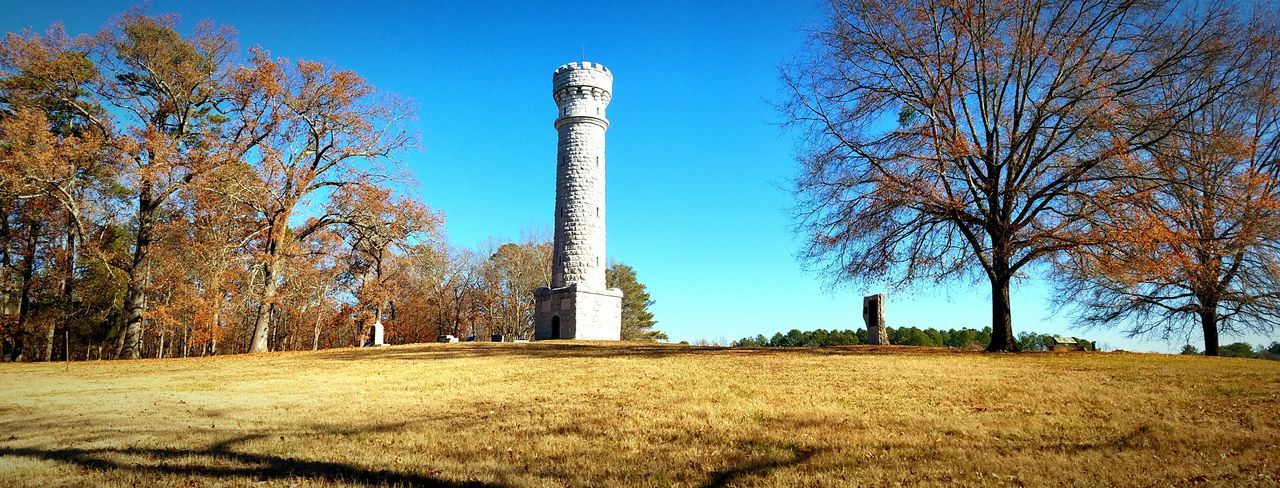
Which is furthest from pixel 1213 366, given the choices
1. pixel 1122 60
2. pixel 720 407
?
pixel 720 407

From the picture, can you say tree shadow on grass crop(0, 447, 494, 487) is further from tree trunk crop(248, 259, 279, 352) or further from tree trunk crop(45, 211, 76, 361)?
tree trunk crop(45, 211, 76, 361)

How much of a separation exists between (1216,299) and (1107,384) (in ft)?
52.9

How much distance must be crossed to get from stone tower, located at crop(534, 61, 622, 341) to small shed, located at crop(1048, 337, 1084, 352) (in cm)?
1906

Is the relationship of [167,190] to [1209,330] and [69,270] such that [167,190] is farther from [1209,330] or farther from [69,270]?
[1209,330]

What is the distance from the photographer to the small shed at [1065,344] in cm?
1852

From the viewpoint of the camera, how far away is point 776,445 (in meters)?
5.98

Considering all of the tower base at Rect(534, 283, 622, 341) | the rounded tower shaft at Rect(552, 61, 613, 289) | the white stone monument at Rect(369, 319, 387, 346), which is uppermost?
the rounded tower shaft at Rect(552, 61, 613, 289)

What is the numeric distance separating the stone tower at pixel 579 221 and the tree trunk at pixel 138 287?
15856mm

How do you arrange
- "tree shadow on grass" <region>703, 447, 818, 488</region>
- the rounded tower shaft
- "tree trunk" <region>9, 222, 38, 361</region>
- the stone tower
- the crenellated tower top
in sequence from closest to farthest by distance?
"tree shadow on grass" <region>703, 447, 818, 488</region>, "tree trunk" <region>9, 222, 38, 361</region>, the stone tower, the rounded tower shaft, the crenellated tower top

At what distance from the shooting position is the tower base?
1240 inches

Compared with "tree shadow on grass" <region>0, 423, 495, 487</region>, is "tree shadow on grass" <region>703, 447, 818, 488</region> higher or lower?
higher

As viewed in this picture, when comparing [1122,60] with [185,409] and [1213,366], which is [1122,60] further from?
[185,409]

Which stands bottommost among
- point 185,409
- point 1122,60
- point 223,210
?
point 185,409

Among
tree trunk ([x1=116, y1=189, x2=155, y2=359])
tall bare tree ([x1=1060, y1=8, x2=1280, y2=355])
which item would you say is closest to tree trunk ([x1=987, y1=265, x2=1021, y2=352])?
tall bare tree ([x1=1060, y1=8, x2=1280, y2=355])
